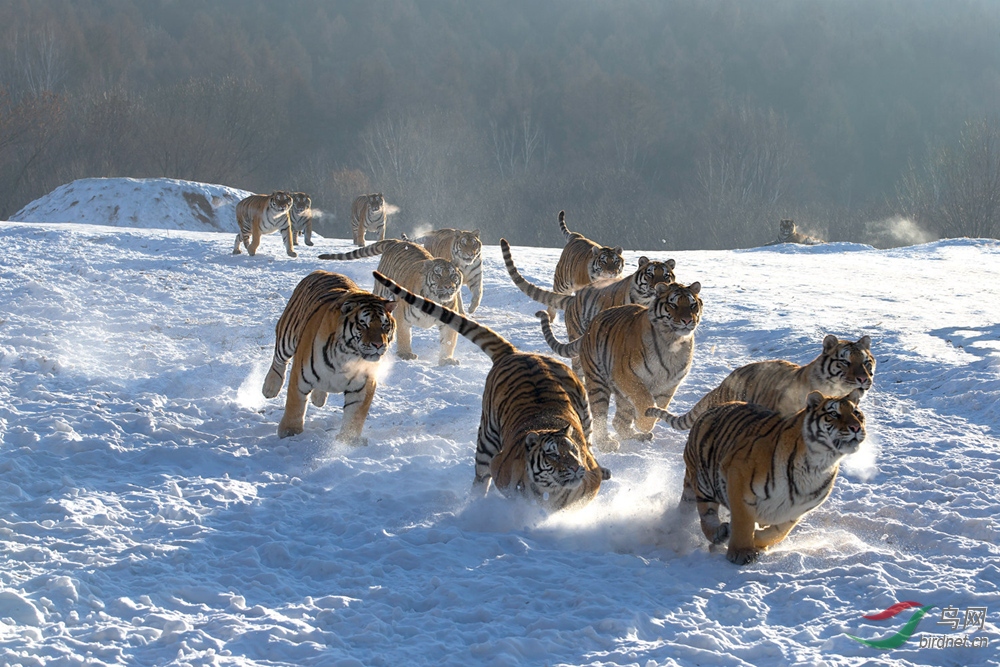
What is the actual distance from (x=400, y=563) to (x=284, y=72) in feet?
206

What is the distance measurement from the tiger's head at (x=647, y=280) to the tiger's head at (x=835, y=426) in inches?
139

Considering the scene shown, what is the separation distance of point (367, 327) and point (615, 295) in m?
2.69

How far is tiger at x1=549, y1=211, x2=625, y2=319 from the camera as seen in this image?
9.89m

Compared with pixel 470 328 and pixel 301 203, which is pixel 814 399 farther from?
pixel 301 203

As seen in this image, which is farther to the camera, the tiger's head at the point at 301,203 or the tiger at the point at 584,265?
the tiger's head at the point at 301,203

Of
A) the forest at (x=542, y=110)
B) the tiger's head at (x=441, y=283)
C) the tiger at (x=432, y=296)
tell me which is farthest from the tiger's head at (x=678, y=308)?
the forest at (x=542, y=110)

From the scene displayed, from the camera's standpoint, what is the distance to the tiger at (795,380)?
5590 millimetres

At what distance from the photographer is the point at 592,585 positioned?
4367mm

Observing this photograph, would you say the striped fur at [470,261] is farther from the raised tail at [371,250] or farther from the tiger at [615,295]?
the tiger at [615,295]

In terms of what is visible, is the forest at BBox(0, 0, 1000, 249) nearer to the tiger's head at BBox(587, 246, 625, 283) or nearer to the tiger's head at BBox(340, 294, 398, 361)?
the tiger's head at BBox(587, 246, 625, 283)

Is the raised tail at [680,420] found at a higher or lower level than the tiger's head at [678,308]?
lower

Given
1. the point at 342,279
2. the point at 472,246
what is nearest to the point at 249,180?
the point at 472,246

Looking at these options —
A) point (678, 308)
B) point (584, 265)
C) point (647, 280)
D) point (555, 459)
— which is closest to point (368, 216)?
point (584, 265)

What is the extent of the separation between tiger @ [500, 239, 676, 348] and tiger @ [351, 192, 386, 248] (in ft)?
27.4
